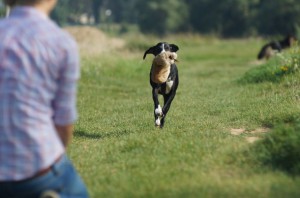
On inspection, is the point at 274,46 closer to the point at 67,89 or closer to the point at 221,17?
the point at 67,89

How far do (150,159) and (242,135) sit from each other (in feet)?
→ 6.62

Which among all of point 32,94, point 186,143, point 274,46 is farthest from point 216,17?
point 32,94

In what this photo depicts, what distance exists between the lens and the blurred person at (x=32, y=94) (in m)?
3.43

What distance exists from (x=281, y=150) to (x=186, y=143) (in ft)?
3.96

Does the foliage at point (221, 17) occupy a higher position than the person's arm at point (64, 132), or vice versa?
the person's arm at point (64, 132)

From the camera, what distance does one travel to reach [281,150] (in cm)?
578

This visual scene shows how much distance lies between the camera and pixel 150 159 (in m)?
6.08

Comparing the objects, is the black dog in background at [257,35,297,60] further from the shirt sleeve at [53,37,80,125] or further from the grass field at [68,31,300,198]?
the shirt sleeve at [53,37,80,125]

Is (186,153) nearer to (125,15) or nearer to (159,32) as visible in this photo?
(159,32)

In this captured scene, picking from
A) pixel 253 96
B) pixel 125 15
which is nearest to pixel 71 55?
pixel 253 96

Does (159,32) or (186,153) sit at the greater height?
(186,153)

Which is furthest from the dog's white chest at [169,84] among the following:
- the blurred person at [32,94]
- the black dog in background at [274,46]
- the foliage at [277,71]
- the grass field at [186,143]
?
the black dog in background at [274,46]

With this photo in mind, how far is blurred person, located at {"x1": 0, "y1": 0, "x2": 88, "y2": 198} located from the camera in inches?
135

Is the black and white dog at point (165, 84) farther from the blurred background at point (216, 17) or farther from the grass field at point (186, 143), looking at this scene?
the blurred background at point (216, 17)
